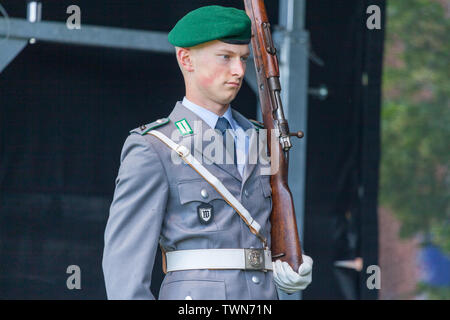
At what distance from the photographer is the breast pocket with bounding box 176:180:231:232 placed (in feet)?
5.91

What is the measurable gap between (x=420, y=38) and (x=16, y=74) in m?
9.33

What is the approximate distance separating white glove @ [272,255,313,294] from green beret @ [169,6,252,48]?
0.54 m

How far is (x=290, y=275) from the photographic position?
1.81 metres

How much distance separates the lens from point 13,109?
2.85m

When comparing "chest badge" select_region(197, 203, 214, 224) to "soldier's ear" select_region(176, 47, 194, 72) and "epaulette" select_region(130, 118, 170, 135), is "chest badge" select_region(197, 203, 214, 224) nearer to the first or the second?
"epaulette" select_region(130, 118, 170, 135)

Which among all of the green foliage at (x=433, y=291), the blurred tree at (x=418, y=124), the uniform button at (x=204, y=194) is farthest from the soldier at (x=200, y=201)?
the green foliage at (x=433, y=291)

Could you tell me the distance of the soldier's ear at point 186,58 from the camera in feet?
6.13

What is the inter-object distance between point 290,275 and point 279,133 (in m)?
0.36

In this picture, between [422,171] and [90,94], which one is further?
[422,171]
